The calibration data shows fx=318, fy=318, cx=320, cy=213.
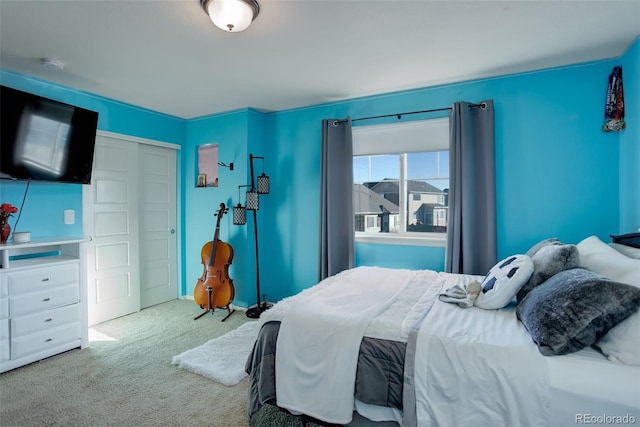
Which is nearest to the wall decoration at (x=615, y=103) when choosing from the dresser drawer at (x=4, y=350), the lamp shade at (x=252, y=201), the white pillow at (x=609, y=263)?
the white pillow at (x=609, y=263)

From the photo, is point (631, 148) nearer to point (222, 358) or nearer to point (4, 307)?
point (222, 358)

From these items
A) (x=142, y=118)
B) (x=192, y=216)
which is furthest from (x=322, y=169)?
(x=142, y=118)

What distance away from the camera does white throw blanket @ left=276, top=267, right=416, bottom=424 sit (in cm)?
154

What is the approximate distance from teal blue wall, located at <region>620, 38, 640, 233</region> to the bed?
22.7 inches

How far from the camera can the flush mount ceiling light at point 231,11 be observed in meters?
1.76

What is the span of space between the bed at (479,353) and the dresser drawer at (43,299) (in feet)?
6.58

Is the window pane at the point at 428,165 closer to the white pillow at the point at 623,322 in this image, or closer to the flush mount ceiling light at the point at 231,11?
the white pillow at the point at 623,322

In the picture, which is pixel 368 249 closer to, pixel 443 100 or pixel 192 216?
pixel 443 100

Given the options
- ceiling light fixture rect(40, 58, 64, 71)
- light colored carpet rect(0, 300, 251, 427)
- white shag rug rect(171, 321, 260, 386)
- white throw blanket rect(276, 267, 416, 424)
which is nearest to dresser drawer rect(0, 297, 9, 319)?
light colored carpet rect(0, 300, 251, 427)

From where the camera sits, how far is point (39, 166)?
2684 millimetres

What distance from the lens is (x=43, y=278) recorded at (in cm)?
262

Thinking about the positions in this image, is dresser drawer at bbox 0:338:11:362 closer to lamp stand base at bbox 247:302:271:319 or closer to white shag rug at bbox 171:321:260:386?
white shag rug at bbox 171:321:260:386

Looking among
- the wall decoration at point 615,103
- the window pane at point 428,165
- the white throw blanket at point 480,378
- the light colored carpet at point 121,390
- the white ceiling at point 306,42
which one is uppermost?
the white ceiling at point 306,42

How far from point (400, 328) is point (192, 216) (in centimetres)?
354
